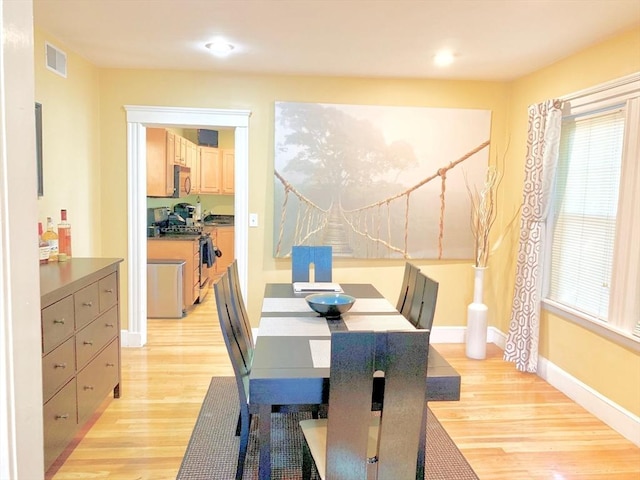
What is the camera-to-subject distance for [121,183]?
12.6 feet

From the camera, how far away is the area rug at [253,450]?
2.22 metres

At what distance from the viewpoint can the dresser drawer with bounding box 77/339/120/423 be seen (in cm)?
241

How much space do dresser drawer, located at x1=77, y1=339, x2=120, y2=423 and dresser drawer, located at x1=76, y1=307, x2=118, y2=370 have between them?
5 centimetres

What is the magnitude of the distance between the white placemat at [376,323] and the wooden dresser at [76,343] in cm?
138

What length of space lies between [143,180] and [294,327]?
2395 millimetres

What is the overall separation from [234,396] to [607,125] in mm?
3049

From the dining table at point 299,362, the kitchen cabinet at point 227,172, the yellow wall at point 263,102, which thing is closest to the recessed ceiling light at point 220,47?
the yellow wall at point 263,102

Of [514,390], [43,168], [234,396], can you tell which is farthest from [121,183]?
[514,390]

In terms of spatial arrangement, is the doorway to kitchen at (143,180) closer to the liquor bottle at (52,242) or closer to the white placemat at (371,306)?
the liquor bottle at (52,242)

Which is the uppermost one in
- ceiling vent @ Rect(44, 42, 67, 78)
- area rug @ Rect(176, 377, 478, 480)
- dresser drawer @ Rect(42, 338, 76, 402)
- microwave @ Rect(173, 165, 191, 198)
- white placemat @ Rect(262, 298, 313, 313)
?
ceiling vent @ Rect(44, 42, 67, 78)

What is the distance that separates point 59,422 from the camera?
2.13 metres

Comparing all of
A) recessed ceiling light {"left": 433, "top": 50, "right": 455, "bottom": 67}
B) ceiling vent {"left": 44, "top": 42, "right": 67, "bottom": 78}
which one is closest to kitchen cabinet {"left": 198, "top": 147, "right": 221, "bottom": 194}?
ceiling vent {"left": 44, "top": 42, "right": 67, "bottom": 78}

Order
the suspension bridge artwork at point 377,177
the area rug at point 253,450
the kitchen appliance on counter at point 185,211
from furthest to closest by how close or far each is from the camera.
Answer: the kitchen appliance on counter at point 185,211
the suspension bridge artwork at point 377,177
the area rug at point 253,450

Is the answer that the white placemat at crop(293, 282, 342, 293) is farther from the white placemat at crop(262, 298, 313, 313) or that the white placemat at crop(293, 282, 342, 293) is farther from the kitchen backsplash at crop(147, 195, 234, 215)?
the kitchen backsplash at crop(147, 195, 234, 215)
